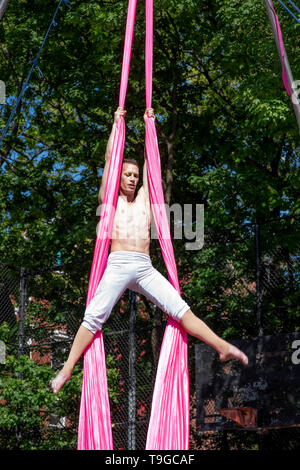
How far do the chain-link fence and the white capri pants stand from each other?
3101 millimetres

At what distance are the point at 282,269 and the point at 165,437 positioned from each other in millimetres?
3983

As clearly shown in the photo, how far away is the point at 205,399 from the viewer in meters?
7.44

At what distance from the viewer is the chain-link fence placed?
7852 mm

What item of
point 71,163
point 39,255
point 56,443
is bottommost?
point 56,443

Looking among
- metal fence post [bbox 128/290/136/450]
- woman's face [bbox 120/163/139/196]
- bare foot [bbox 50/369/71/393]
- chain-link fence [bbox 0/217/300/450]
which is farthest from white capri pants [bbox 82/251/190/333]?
metal fence post [bbox 128/290/136/450]

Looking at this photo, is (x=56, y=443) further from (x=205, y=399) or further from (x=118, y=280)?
(x=118, y=280)

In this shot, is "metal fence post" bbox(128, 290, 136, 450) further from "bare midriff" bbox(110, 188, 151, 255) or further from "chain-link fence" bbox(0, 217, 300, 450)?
"bare midriff" bbox(110, 188, 151, 255)

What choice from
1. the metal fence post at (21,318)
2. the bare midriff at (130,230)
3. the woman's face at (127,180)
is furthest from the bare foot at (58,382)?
the metal fence post at (21,318)

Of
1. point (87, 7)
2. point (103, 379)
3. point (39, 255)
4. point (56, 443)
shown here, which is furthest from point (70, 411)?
point (87, 7)

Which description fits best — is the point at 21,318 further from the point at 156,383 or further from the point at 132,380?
the point at 156,383

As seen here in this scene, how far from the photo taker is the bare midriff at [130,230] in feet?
15.3

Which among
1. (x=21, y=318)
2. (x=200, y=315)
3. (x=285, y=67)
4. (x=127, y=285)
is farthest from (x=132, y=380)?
(x=285, y=67)
